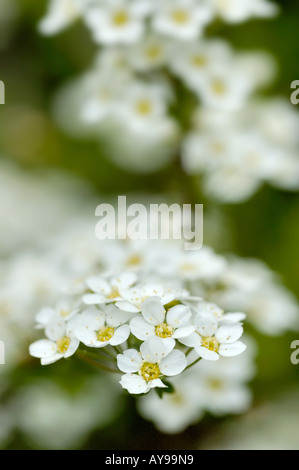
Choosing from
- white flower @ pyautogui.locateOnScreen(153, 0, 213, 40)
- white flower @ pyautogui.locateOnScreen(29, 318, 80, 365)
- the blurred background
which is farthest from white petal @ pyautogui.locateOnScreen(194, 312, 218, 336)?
white flower @ pyautogui.locateOnScreen(153, 0, 213, 40)

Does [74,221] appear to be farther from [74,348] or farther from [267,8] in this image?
[74,348]

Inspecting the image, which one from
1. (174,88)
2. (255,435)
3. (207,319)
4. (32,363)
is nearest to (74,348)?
(207,319)

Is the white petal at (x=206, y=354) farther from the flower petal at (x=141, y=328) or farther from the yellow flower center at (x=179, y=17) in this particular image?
the yellow flower center at (x=179, y=17)

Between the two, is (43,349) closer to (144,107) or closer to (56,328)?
(56,328)

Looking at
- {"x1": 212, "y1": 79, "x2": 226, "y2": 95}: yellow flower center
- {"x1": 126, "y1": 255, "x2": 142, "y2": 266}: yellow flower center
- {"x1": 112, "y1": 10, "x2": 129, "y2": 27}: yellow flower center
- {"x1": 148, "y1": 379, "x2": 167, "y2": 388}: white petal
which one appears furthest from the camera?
{"x1": 212, "y1": 79, "x2": 226, "y2": 95}: yellow flower center

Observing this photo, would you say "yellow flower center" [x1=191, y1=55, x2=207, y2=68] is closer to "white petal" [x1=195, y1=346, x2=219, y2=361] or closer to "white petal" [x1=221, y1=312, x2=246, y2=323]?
"white petal" [x1=221, y1=312, x2=246, y2=323]

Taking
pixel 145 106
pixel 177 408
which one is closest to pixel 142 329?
pixel 177 408
